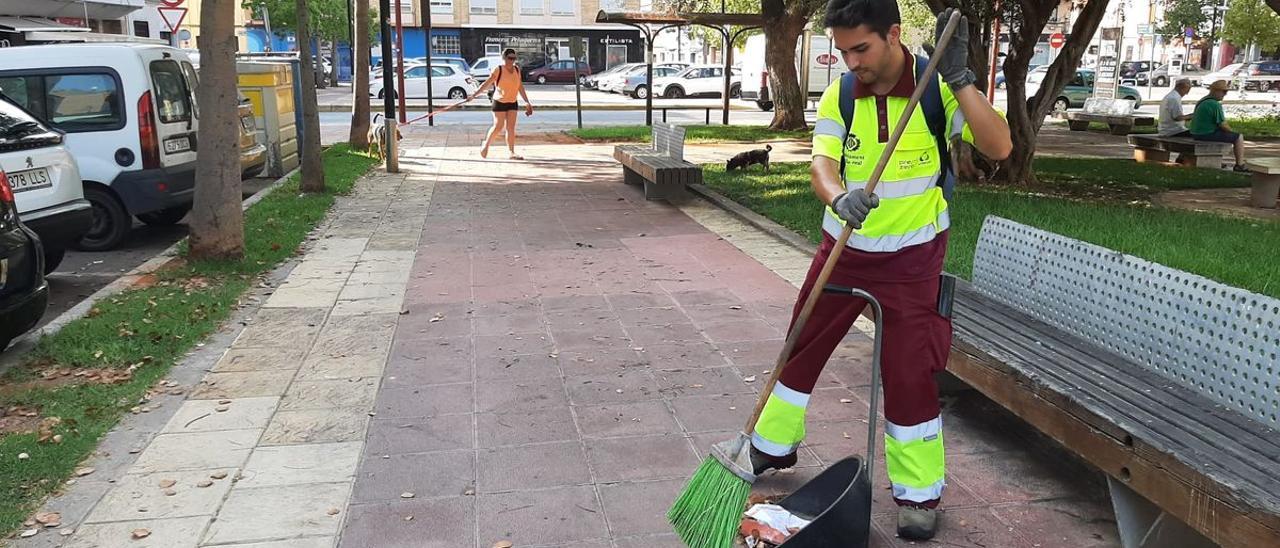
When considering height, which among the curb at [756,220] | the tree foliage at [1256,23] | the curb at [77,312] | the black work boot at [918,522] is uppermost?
the tree foliage at [1256,23]

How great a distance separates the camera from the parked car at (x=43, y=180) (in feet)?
21.3

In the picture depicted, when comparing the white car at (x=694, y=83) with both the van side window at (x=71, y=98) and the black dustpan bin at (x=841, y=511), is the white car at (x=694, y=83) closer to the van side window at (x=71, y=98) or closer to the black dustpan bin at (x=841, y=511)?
the van side window at (x=71, y=98)

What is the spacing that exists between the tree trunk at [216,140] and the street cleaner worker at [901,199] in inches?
212

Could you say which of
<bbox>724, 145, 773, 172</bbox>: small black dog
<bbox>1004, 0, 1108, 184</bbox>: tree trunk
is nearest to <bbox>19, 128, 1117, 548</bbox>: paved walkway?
<bbox>724, 145, 773, 172</bbox>: small black dog

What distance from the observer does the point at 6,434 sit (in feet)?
13.6

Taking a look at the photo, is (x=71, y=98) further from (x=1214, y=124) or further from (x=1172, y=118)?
(x=1172, y=118)

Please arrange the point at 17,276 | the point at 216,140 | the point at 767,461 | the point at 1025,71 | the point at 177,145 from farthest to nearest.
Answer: the point at 1025,71, the point at 177,145, the point at 216,140, the point at 17,276, the point at 767,461

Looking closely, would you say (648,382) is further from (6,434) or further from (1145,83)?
(1145,83)

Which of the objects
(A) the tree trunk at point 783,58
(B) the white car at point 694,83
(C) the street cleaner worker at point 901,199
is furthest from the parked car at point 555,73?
(C) the street cleaner worker at point 901,199

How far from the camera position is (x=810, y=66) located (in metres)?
31.9

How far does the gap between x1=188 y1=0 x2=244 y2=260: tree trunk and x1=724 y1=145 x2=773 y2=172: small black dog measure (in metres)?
7.10

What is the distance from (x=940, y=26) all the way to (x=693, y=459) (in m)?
1.88

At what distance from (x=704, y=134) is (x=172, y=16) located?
10.4 m

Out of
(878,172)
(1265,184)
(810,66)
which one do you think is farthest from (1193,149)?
(810,66)
